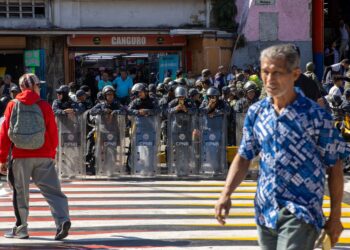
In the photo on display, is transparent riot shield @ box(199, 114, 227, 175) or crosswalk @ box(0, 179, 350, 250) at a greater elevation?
transparent riot shield @ box(199, 114, 227, 175)

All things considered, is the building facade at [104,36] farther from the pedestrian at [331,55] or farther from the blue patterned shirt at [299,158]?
the blue patterned shirt at [299,158]

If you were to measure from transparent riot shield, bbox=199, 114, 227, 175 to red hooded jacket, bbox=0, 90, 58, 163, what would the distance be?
651 centimetres

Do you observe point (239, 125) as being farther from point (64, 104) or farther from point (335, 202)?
point (335, 202)

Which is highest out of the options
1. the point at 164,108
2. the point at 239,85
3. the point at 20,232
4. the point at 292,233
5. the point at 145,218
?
the point at 239,85

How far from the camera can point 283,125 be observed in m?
5.12

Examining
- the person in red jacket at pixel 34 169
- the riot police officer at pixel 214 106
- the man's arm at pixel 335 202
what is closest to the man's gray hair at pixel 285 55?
the man's arm at pixel 335 202

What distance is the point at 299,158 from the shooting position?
511 centimetres

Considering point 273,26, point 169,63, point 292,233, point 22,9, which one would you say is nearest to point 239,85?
point 169,63

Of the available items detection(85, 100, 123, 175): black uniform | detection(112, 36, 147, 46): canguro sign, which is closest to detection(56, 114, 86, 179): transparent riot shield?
detection(85, 100, 123, 175): black uniform

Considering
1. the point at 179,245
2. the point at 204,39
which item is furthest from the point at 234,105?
the point at 204,39

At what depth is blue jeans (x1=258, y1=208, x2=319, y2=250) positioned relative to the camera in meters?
5.00

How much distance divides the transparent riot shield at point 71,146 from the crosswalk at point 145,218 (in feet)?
1.91

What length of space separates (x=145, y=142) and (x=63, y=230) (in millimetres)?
6354

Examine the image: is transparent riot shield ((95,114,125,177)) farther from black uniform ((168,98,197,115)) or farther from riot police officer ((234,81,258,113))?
riot police officer ((234,81,258,113))
